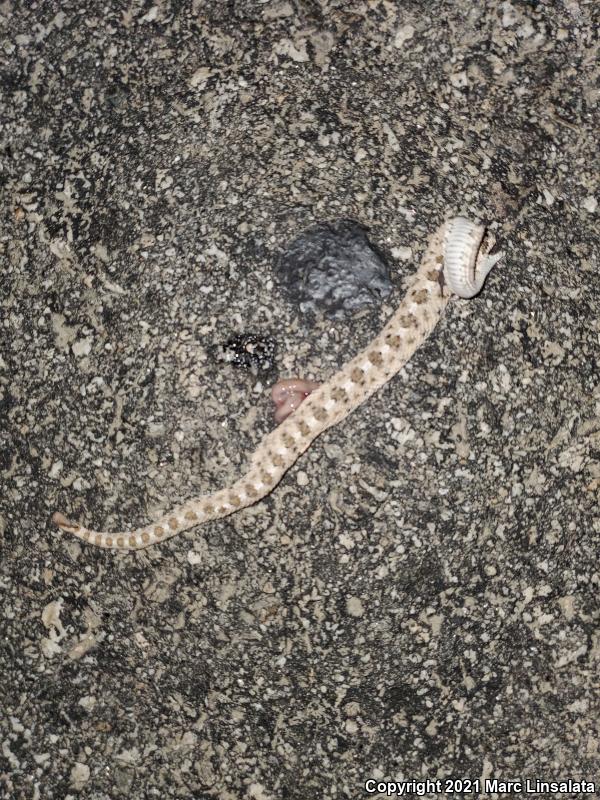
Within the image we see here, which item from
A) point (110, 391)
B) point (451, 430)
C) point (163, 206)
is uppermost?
point (163, 206)

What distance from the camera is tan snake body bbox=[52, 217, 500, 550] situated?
222 cm

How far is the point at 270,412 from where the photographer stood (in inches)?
88.7

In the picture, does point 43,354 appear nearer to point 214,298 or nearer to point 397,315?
point 214,298

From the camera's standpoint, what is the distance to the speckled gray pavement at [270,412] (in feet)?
7.43

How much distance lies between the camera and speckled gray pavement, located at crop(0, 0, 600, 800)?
2.26m

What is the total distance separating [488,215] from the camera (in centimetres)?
239

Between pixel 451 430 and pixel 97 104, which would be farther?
pixel 97 104

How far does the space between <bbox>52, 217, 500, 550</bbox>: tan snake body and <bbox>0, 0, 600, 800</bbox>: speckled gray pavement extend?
1.6 inches

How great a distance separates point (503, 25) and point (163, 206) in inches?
45.3

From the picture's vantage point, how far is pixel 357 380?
2221mm

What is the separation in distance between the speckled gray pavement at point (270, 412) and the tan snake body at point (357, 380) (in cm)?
4

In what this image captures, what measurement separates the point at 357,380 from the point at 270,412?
9.6 inches

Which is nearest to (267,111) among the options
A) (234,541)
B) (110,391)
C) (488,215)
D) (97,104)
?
(97,104)

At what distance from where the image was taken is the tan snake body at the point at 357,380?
2.22 metres
